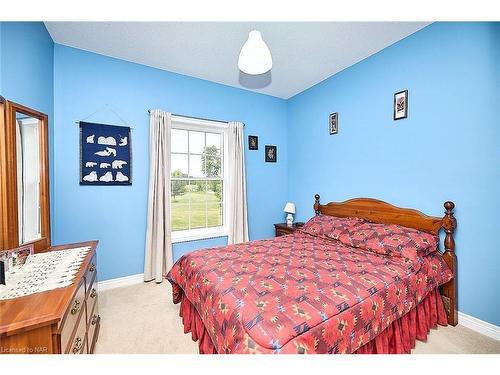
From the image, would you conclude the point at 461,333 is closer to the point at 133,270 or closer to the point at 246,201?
the point at 246,201

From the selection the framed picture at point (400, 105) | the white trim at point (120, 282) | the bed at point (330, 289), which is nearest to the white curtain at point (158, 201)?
the white trim at point (120, 282)

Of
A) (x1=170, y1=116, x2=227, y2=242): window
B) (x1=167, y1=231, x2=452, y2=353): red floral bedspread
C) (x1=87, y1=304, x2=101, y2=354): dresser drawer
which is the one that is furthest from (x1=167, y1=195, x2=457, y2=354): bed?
(x1=170, y1=116, x2=227, y2=242): window

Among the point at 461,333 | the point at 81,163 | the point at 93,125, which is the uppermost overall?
the point at 93,125

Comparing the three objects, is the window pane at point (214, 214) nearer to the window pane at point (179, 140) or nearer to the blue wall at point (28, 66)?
the window pane at point (179, 140)

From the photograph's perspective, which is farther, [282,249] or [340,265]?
[282,249]

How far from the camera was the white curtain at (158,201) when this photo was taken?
2.83 meters

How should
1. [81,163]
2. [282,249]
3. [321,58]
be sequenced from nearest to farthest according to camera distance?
[282,249] < [81,163] < [321,58]

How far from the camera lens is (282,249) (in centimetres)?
219

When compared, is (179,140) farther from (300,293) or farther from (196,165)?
(300,293)

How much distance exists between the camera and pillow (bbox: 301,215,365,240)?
8.06ft

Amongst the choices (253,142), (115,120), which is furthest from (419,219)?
(115,120)
